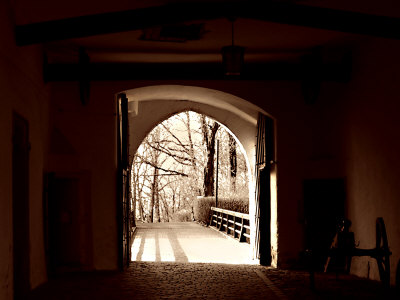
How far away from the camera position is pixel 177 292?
28.9 feet

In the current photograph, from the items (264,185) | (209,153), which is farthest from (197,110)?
(209,153)

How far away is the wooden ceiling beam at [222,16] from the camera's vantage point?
24.3 ft

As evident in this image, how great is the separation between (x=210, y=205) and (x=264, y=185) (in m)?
14.1

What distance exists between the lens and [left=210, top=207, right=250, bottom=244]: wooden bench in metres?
18.1

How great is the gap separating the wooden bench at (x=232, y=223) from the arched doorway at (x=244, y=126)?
3.01 m

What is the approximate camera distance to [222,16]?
7.47 meters

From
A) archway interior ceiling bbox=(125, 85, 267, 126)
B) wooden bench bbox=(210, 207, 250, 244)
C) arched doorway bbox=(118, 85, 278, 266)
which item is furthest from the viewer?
wooden bench bbox=(210, 207, 250, 244)
